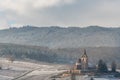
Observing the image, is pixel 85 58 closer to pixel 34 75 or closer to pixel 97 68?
pixel 97 68

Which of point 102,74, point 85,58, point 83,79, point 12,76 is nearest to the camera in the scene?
point 83,79

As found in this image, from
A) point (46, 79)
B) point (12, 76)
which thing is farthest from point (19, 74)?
point (46, 79)

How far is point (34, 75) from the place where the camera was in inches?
7564

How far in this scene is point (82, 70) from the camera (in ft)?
559

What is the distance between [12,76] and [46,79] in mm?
24023

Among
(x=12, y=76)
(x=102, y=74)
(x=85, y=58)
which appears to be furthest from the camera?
(x=12, y=76)

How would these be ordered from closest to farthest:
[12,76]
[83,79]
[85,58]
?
[83,79] → [85,58] → [12,76]

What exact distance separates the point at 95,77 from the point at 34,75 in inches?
A: 1477

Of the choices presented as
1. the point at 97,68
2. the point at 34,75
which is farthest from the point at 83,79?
the point at 34,75

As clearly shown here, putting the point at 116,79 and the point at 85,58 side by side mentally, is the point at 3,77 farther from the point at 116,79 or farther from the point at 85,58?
the point at 116,79

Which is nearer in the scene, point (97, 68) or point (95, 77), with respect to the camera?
point (95, 77)

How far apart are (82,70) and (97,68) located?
5.04 m

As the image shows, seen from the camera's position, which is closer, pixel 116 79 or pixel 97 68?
pixel 116 79

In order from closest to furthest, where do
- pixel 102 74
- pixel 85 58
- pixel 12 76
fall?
1. pixel 102 74
2. pixel 85 58
3. pixel 12 76
